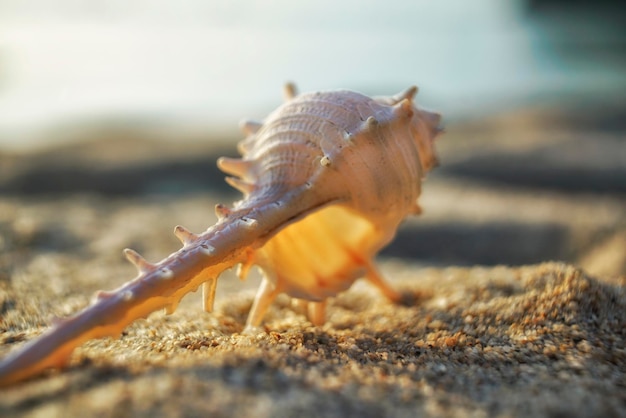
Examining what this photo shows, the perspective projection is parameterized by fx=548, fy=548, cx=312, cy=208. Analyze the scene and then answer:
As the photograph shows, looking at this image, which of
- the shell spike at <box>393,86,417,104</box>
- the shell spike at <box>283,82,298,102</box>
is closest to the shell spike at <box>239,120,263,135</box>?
the shell spike at <box>283,82,298,102</box>

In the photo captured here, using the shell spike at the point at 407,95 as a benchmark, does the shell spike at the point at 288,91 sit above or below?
above

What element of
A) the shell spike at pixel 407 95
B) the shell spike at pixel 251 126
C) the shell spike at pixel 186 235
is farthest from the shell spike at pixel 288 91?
the shell spike at pixel 186 235

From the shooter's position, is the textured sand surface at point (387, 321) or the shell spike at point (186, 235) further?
the shell spike at point (186, 235)

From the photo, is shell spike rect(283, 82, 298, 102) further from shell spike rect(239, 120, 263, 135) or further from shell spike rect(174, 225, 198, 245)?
shell spike rect(174, 225, 198, 245)

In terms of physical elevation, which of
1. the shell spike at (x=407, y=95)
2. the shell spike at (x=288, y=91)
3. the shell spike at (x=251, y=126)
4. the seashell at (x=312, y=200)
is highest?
the shell spike at (x=288, y=91)

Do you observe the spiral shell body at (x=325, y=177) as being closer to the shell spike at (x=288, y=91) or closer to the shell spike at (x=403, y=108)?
the shell spike at (x=403, y=108)

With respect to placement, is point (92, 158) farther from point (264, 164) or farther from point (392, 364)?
point (392, 364)
